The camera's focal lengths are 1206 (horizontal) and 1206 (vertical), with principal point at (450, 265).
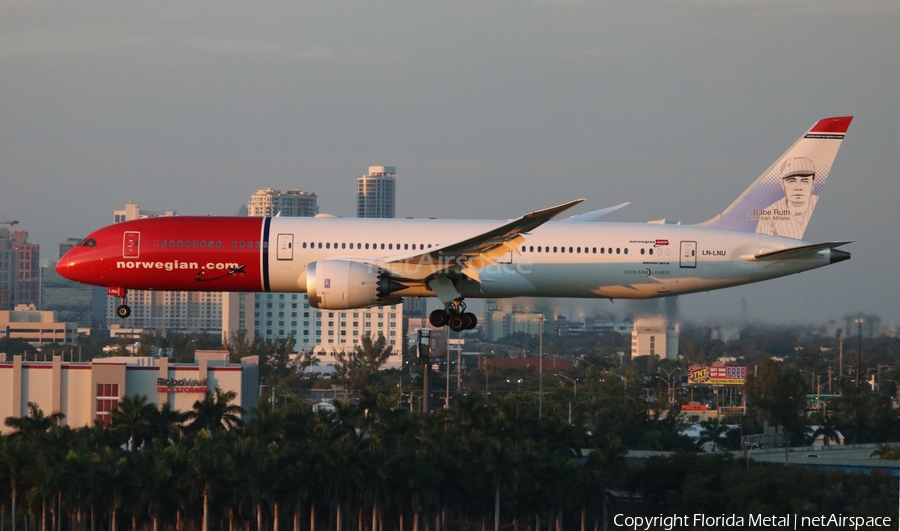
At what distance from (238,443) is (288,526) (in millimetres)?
5521

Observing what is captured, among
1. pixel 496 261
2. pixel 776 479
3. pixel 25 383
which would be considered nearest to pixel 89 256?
pixel 496 261

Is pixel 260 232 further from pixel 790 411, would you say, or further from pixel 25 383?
pixel 790 411

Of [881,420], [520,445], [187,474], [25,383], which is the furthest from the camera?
[881,420]

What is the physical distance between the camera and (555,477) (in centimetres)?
6700

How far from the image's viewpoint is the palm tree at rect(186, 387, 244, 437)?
79812 mm

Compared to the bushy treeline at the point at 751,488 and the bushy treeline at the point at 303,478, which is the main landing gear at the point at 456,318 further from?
the bushy treeline at the point at 751,488

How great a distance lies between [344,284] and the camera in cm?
4303

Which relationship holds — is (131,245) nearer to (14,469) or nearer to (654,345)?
(14,469)

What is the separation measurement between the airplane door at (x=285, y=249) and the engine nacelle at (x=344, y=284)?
109 centimetres

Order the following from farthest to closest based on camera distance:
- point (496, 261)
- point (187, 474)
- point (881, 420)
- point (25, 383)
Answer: point (881, 420) → point (25, 383) → point (187, 474) → point (496, 261)

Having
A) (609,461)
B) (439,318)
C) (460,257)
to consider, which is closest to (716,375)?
(609,461)

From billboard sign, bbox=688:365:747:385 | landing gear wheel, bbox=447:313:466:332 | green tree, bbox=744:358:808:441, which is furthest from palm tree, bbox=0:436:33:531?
billboard sign, bbox=688:365:747:385

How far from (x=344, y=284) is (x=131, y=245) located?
332 inches

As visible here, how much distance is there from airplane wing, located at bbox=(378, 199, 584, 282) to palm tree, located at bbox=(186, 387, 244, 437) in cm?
3815
